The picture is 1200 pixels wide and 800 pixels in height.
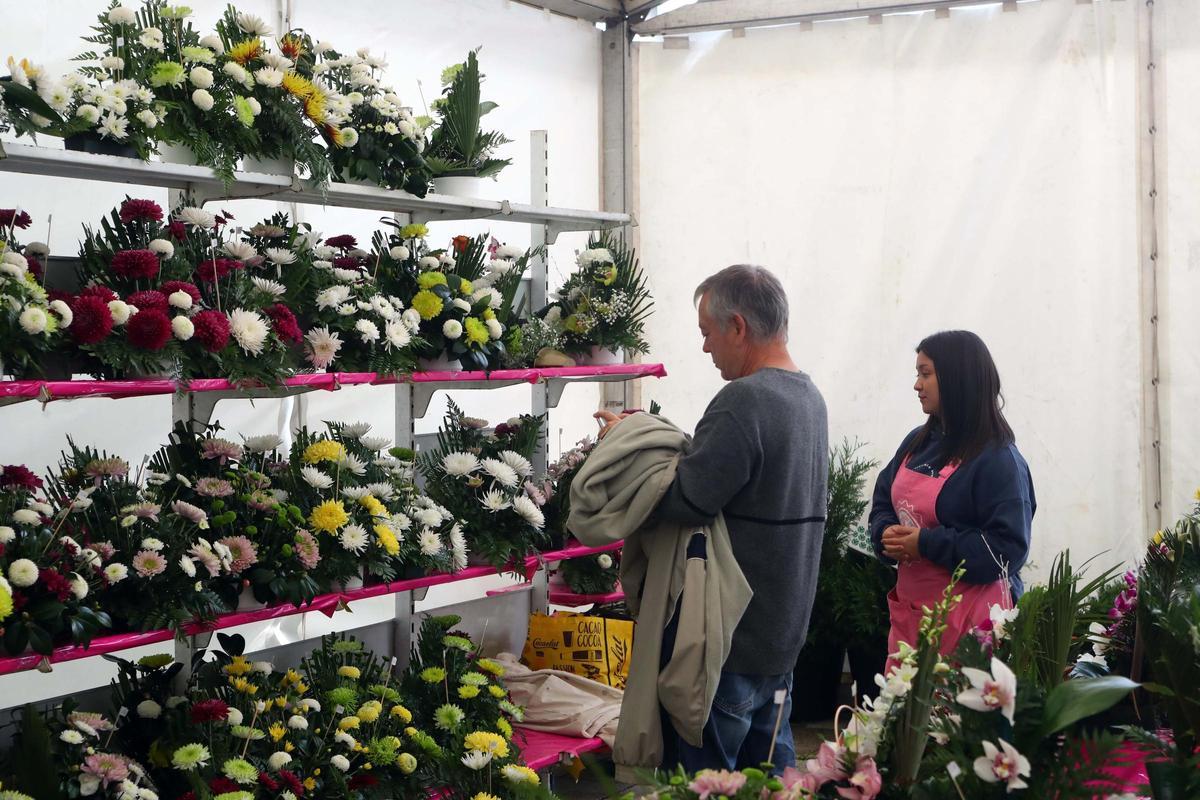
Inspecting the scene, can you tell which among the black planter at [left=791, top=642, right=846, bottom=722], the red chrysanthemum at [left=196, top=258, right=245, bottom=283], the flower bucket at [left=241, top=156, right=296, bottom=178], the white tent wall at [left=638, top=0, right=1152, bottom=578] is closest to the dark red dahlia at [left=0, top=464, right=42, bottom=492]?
the red chrysanthemum at [left=196, top=258, right=245, bottom=283]

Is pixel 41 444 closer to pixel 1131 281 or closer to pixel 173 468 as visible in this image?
pixel 173 468

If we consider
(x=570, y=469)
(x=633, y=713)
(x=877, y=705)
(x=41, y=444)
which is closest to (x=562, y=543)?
(x=570, y=469)

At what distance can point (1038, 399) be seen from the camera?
5086mm

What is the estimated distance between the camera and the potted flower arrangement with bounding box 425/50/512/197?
11.3 feet

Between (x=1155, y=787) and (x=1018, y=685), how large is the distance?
0.60ft

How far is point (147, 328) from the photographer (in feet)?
A: 8.18

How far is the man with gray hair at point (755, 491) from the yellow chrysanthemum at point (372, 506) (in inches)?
30.0

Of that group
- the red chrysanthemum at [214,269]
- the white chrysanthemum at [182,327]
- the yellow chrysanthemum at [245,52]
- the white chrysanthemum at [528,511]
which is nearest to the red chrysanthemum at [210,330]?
the white chrysanthemum at [182,327]

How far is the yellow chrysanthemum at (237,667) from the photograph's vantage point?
2812 millimetres

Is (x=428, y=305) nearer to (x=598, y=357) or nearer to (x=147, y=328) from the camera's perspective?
(x=598, y=357)

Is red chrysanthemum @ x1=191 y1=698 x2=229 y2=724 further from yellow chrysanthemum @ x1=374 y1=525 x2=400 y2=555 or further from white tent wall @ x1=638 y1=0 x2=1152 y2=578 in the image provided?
white tent wall @ x1=638 y1=0 x2=1152 y2=578

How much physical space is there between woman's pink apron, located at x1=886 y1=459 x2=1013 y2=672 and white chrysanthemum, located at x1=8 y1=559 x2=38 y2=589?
214cm

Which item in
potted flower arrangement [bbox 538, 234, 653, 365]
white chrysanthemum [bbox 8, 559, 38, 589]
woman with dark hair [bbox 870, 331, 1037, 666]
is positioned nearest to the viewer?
white chrysanthemum [bbox 8, 559, 38, 589]

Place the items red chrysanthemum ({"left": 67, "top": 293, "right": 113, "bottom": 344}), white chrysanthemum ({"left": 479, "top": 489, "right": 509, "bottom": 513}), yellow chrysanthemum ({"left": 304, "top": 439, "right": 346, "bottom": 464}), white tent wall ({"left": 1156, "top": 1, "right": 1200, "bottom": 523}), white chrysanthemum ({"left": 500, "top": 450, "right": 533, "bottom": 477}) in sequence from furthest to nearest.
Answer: white tent wall ({"left": 1156, "top": 1, "right": 1200, "bottom": 523})
white chrysanthemum ({"left": 500, "top": 450, "right": 533, "bottom": 477})
white chrysanthemum ({"left": 479, "top": 489, "right": 509, "bottom": 513})
yellow chrysanthemum ({"left": 304, "top": 439, "right": 346, "bottom": 464})
red chrysanthemum ({"left": 67, "top": 293, "right": 113, "bottom": 344})
